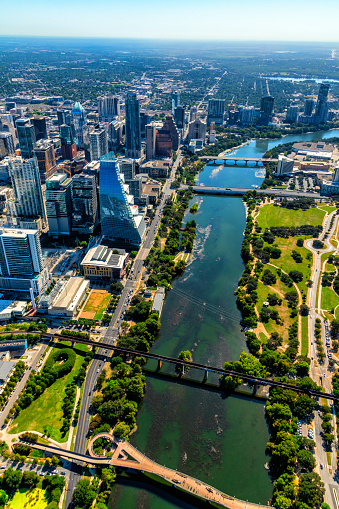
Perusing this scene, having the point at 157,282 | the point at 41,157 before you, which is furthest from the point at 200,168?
the point at 157,282

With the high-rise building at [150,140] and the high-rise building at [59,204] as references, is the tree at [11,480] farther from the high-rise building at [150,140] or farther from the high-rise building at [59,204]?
the high-rise building at [150,140]

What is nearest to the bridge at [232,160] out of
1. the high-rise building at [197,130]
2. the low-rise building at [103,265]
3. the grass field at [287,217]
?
the high-rise building at [197,130]

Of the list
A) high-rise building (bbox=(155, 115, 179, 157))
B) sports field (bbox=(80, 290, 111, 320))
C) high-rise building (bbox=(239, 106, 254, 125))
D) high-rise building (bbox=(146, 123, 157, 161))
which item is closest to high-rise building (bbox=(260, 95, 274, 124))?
high-rise building (bbox=(239, 106, 254, 125))

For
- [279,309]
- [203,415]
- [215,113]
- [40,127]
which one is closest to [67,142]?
[40,127]

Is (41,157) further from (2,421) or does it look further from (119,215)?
(2,421)

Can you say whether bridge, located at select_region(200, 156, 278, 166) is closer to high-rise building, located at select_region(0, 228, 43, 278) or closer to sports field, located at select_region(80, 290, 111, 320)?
sports field, located at select_region(80, 290, 111, 320)

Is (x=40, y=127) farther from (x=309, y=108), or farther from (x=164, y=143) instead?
(x=309, y=108)
